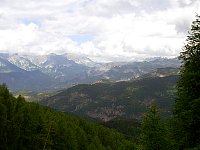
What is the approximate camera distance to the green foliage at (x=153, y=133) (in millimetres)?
39344

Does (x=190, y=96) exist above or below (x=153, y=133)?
above

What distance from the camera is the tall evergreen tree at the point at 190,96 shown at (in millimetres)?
29803

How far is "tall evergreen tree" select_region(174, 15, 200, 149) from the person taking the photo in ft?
97.8

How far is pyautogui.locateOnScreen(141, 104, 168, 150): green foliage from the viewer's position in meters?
39.3

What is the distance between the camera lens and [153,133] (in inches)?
1570

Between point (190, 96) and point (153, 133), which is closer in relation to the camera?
point (190, 96)

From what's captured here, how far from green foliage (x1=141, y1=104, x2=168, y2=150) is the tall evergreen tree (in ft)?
18.5

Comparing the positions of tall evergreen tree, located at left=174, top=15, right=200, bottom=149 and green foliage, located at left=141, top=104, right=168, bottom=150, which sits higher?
tall evergreen tree, located at left=174, top=15, right=200, bottom=149

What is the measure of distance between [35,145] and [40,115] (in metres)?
8.86

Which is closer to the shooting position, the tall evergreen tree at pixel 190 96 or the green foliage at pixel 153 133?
the tall evergreen tree at pixel 190 96

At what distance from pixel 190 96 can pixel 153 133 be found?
33.6 ft

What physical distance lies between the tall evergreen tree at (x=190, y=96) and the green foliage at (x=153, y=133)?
563 centimetres

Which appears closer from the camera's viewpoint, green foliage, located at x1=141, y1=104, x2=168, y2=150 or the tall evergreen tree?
the tall evergreen tree

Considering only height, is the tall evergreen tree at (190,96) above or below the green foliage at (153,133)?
above
